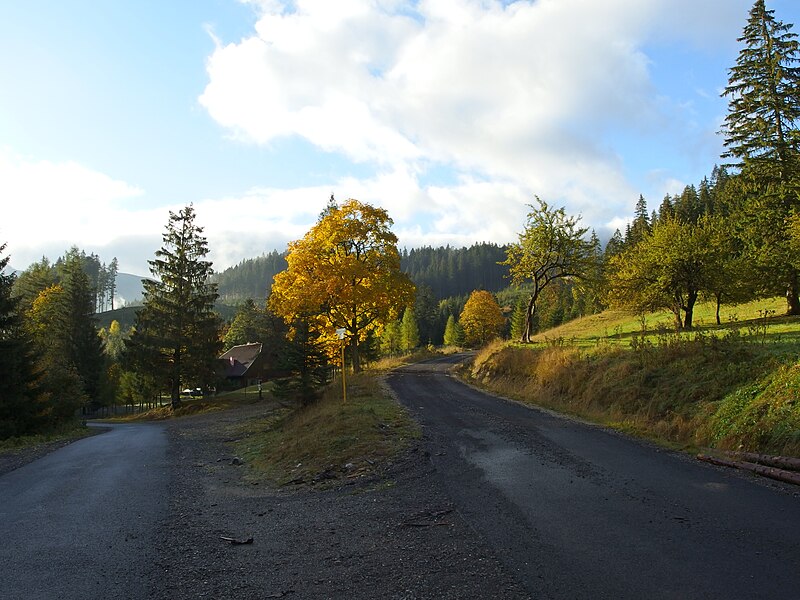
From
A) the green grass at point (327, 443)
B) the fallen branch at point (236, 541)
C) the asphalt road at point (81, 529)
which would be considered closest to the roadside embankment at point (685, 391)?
the green grass at point (327, 443)

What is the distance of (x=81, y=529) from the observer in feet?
24.1

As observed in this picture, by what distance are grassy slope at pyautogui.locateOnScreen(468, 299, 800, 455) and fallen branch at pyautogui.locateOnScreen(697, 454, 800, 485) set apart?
3.03ft

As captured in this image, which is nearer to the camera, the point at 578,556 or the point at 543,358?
the point at 578,556

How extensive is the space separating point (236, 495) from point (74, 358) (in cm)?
5155

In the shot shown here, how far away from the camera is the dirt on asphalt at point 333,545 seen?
477 centimetres

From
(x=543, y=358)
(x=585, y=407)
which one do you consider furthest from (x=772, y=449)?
(x=543, y=358)

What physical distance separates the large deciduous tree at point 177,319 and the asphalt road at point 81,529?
2591 cm

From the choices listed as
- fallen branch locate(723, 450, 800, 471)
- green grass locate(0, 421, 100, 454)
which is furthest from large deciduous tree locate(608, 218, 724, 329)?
green grass locate(0, 421, 100, 454)

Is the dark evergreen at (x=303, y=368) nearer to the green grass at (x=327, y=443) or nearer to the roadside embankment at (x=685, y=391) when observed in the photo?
the green grass at (x=327, y=443)

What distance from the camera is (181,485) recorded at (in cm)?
1066

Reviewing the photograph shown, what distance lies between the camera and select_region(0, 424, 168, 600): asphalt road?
207 inches

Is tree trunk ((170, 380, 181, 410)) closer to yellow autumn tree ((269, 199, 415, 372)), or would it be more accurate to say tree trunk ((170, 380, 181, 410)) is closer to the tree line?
the tree line

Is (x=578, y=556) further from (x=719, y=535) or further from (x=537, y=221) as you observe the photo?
(x=537, y=221)

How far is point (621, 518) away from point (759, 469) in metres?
3.53
